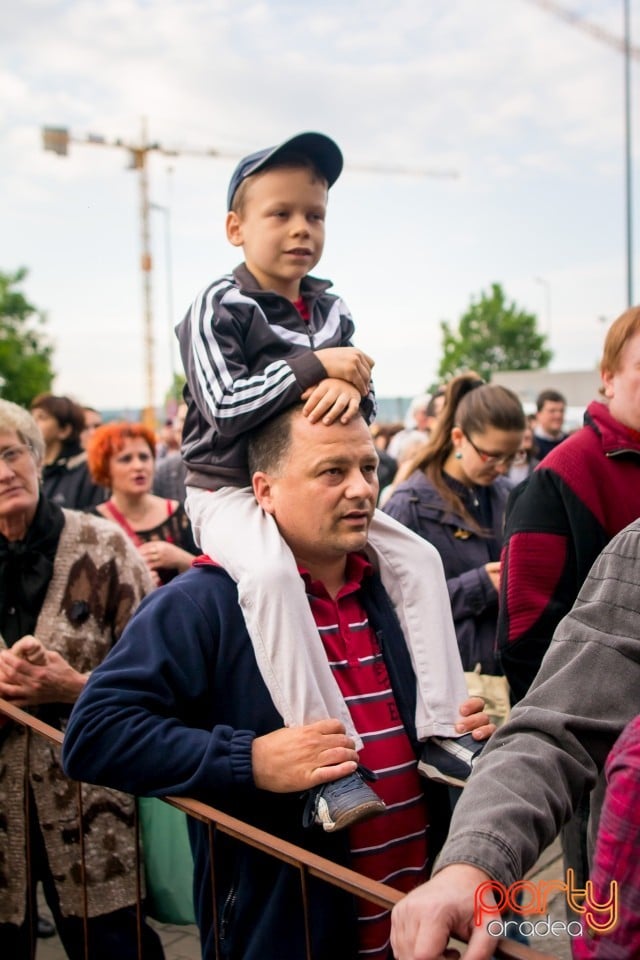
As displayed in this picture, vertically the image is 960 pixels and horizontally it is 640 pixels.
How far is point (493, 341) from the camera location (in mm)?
47906

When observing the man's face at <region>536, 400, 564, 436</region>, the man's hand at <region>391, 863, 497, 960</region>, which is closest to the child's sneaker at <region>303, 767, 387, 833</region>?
the man's hand at <region>391, 863, 497, 960</region>

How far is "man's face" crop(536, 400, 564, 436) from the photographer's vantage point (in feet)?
28.1

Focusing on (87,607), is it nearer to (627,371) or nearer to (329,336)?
(329,336)

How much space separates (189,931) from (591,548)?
2521 millimetres

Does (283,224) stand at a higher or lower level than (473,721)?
higher

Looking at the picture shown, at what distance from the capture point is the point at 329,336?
7.89 ft

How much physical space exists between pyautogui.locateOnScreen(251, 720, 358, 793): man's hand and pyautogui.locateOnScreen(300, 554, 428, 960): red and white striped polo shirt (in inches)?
7.9

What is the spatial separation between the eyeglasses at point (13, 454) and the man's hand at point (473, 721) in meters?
1.72

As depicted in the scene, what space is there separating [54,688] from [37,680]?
7cm

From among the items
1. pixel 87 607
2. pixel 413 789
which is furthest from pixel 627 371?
pixel 87 607

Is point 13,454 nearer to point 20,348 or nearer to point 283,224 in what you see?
point 283,224

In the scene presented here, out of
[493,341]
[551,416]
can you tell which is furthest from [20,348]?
[551,416]

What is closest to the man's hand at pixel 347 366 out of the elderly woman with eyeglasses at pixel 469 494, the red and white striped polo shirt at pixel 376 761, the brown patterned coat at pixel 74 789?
the red and white striped polo shirt at pixel 376 761

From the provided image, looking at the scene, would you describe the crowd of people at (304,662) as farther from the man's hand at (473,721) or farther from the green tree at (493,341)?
the green tree at (493,341)
